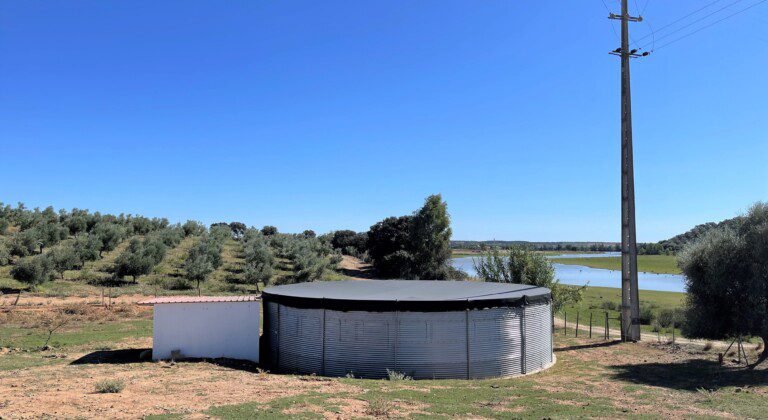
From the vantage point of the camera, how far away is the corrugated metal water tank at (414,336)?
16.5 metres

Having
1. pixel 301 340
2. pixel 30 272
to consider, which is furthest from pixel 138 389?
pixel 30 272

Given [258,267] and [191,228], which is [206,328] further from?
[191,228]

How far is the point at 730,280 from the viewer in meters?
18.5

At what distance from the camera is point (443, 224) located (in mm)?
59812

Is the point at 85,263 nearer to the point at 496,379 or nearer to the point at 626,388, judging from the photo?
the point at 496,379

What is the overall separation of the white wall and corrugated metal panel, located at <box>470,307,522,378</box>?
8.50m

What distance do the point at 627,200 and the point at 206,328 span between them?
21479 millimetres

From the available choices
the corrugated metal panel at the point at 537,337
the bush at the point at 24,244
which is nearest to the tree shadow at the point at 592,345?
the corrugated metal panel at the point at 537,337

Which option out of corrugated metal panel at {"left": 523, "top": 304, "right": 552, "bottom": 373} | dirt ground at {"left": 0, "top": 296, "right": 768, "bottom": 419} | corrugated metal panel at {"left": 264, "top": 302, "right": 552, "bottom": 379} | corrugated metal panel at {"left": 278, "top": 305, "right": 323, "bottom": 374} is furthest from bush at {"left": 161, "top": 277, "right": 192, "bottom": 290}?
corrugated metal panel at {"left": 523, "top": 304, "right": 552, "bottom": 373}

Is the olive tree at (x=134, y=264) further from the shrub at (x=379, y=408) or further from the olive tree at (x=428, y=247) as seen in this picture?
the shrub at (x=379, y=408)

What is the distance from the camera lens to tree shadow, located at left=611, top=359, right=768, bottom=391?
1543 cm

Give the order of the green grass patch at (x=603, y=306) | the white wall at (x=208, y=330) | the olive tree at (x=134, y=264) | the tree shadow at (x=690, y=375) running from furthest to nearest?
1. the olive tree at (x=134, y=264)
2. the green grass patch at (x=603, y=306)
3. the white wall at (x=208, y=330)
4. the tree shadow at (x=690, y=375)

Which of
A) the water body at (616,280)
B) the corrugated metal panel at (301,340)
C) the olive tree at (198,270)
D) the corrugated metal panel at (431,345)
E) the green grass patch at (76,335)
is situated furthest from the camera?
the water body at (616,280)

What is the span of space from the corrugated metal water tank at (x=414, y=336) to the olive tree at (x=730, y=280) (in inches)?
290
